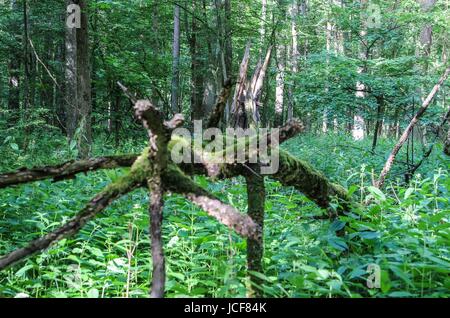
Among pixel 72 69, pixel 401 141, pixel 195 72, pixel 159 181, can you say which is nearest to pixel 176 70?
pixel 195 72

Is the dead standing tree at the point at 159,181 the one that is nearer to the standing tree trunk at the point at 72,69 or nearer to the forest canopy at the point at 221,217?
the forest canopy at the point at 221,217

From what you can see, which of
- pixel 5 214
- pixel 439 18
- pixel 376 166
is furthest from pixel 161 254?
pixel 439 18

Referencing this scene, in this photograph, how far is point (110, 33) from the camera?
14078 mm

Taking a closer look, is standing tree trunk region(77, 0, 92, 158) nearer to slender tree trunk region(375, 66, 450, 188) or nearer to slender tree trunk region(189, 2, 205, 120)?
slender tree trunk region(375, 66, 450, 188)

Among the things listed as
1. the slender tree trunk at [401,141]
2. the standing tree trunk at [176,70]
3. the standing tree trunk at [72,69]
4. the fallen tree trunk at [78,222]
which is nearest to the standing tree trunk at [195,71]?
the standing tree trunk at [176,70]

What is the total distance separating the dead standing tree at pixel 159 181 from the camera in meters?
2.21

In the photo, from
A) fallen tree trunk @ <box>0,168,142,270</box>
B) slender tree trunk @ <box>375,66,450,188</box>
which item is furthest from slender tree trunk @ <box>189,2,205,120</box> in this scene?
fallen tree trunk @ <box>0,168,142,270</box>

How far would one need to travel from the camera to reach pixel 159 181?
8.02 ft

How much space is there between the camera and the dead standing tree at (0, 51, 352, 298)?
221 cm

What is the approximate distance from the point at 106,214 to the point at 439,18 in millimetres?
8279

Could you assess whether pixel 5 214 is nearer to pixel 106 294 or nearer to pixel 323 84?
pixel 106 294

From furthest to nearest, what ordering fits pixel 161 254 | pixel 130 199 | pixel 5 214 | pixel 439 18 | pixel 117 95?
pixel 117 95
pixel 439 18
pixel 130 199
pixel 5 214
pixel 161 254

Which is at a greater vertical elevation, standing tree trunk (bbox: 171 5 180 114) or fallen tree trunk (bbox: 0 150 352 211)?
standing tree trunk (bbox: 171 5 180 114)

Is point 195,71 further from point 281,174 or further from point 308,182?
point 281,174
